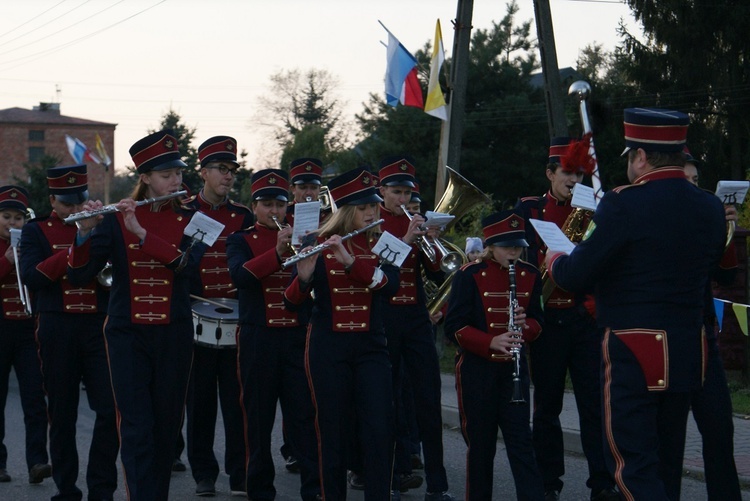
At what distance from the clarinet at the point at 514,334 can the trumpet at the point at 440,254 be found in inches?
40.1

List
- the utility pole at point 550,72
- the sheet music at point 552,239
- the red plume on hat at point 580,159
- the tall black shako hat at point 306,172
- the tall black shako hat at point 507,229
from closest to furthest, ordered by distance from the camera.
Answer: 1. the sheet music at point 552,239
2. the red plume on hat at point 580,159
3. the tall black shako hat at point 507,229
4. the tall black shako hat at point 306,172
5. the utility pole at point 550,72

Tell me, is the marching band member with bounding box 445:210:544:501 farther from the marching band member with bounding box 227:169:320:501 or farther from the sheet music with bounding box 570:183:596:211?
the marching band member with bounding box 227:169:320:501

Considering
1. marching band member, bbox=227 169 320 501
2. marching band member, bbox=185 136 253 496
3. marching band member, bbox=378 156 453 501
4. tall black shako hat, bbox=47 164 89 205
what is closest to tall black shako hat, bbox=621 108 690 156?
marching band member, bbox=378 156 453 501

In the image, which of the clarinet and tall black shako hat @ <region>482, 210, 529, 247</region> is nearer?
the clarinet

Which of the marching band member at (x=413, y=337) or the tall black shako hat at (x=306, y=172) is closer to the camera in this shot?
the marching band member at (x=413, y=337)

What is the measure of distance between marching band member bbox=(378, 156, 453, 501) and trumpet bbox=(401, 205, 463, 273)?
0.13 feet

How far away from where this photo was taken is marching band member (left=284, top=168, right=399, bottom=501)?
682 centimetres

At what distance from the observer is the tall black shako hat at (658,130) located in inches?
A: 220

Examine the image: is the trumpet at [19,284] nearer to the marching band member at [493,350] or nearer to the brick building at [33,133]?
the marching band member at [493,350]

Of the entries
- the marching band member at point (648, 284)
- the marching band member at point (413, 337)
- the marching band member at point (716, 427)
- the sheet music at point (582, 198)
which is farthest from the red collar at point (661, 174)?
the marching band member at point (413, 337)

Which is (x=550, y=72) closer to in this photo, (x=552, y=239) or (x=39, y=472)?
(x=39, y=472)

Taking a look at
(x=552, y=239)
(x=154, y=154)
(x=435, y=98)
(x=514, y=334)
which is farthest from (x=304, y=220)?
(x=435, y=98)

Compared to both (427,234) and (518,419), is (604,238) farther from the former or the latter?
(427,234)

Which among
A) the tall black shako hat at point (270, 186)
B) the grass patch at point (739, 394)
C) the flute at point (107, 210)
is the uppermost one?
the tall black shako hat at point (270, 186)
